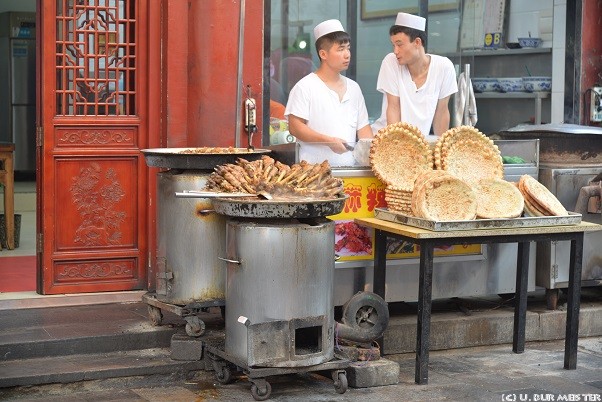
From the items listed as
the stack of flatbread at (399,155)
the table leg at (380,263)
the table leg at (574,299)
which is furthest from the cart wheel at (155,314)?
the table leg at (574,299)

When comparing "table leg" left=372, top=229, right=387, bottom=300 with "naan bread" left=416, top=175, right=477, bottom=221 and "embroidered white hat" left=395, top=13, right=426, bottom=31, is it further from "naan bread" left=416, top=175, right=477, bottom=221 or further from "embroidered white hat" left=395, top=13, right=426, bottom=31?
"embroidered white hat" left=395, top=13, right=426, bottom=31

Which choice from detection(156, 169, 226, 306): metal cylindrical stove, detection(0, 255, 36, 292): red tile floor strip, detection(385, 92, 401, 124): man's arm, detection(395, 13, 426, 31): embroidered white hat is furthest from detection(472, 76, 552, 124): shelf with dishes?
detection(0, 255, 36, 292): red tile floor strip

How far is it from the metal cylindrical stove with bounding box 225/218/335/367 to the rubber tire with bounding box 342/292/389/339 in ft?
1.67

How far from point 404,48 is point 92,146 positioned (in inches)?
109

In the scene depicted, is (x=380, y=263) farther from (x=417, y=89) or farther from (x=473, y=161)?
(x=417, y=89)

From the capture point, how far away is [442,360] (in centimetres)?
794

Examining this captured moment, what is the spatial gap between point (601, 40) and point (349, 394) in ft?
17.5

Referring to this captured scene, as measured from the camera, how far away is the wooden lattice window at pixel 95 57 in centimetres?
845

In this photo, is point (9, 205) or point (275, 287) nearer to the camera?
point (275, 287)

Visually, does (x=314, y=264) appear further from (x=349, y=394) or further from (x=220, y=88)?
(x=220, y=88)

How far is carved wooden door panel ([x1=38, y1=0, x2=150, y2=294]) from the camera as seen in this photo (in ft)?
27.6

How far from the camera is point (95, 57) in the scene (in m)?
8.51

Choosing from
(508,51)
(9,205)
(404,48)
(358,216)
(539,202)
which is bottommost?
(9,205)

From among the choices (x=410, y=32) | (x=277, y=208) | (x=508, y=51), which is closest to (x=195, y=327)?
(x=277, y=208)
